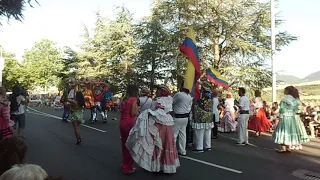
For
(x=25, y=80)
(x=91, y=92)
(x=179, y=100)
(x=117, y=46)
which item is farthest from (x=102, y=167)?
(x=25, y=80)

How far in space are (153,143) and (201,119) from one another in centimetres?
298

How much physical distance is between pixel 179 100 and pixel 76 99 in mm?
3482

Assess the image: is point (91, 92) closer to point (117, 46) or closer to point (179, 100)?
point (179, 100)

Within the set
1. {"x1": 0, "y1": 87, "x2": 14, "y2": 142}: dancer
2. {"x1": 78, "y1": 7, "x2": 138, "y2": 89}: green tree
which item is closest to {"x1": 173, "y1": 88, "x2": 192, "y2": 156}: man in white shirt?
{"x1": 0, "y1": 87, "x2": 14, "y2": 142}: dancer

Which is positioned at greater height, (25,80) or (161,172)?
(25,80)

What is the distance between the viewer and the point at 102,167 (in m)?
7.26

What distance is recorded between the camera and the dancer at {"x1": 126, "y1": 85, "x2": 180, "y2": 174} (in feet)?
21.5

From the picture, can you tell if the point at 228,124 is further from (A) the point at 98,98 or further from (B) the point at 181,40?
(B) the point at 181,40

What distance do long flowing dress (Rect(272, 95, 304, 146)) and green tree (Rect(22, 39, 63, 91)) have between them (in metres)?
57.7

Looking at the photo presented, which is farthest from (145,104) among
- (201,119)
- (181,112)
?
(201,119)

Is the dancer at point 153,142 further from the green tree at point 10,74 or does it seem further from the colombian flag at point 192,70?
the green tree at point 10,74

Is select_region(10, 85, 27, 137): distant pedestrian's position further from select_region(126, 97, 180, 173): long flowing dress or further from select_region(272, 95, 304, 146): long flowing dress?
select_region(272, 95, 304, 146): long flowing dress

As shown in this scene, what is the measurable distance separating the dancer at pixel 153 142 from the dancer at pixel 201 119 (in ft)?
8.45

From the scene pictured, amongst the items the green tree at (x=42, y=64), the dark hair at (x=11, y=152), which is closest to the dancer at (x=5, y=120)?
the dark hair at (x=11, y=152)
